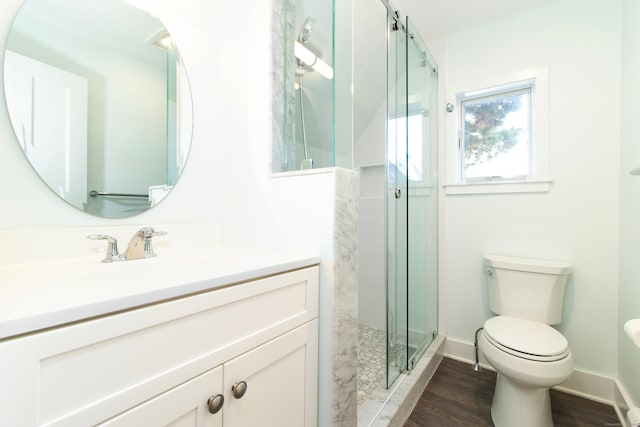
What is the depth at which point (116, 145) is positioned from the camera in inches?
39.8

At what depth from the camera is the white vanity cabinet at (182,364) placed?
417 millimetres

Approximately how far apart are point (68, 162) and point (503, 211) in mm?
2289

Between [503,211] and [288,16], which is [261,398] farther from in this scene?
[503,211]

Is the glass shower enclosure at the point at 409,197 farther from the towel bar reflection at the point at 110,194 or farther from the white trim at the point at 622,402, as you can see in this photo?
the towel bar reflection at the point at 110,194

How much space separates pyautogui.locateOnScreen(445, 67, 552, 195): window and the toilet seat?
850 mm

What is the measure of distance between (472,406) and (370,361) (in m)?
0.60

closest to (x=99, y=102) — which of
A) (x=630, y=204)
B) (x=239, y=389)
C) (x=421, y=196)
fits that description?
(x=239, y=389)

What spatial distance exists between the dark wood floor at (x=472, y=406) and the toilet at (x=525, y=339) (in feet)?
0.38

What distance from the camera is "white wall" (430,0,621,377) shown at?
1568 millimetres

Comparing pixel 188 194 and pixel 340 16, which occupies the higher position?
pixel 340 16

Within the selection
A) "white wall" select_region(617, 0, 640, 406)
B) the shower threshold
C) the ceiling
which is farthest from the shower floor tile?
the ceiling

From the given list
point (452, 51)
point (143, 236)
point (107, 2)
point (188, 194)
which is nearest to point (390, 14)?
point (452, 51)

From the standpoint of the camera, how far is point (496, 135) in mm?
1985

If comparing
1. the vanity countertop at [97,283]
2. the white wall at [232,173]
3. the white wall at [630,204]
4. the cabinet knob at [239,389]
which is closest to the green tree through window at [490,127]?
the white wall at [630,204]
